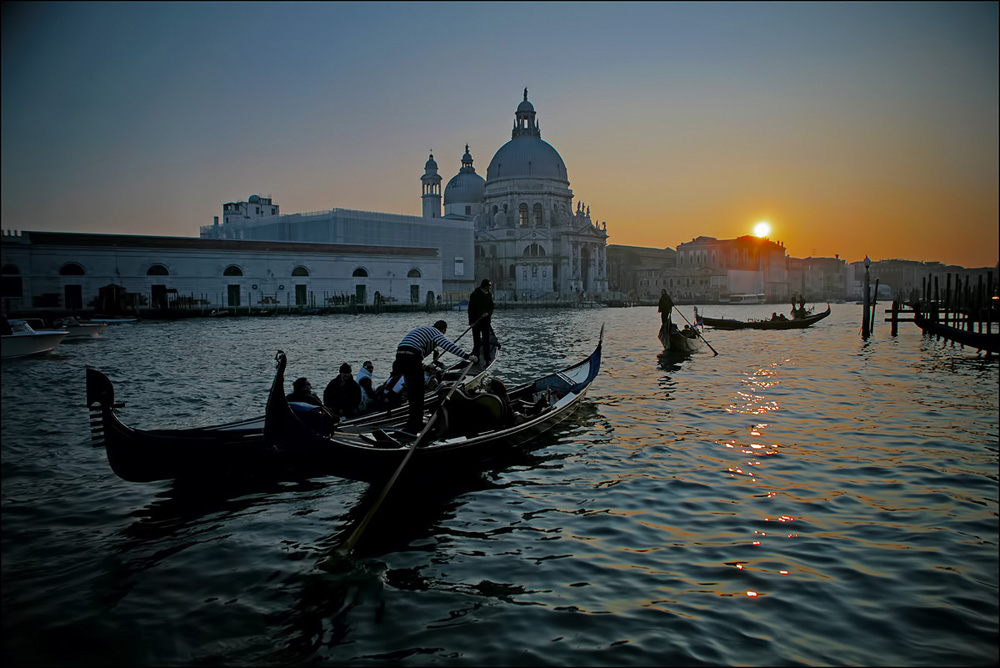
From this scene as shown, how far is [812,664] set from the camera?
392 cm

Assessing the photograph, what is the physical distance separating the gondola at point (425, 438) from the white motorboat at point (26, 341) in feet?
57.3

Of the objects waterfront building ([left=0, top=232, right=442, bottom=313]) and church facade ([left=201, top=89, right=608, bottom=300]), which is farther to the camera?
church facade ([left=201, top=89, right=608, bottom=300])

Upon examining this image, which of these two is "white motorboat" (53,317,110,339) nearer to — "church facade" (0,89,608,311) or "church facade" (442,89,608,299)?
"church facade" (0,89,608,311)

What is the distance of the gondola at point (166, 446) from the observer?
6.16m

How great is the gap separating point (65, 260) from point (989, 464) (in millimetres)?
45249

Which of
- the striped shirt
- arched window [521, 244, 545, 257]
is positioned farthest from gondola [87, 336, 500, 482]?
arched window [521, 244, 545, 257]

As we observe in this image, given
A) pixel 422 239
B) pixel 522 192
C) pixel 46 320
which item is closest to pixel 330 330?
pixel 46 320

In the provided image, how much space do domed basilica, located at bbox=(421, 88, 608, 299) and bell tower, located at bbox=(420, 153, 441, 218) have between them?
25mm

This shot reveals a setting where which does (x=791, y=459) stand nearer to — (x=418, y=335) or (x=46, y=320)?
(x=418, y=335)

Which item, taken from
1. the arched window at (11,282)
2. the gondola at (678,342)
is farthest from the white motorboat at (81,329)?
the gondola at (678,342)

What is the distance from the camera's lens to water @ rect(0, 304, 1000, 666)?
421 centimetres

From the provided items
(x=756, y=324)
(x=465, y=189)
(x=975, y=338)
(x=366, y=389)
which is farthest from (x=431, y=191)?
(x=366, y=389)

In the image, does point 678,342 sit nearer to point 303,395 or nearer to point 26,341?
point 303,395

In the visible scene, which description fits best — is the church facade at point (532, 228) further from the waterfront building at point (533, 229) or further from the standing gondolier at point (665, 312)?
the standing gondolier at point (665, 312)
